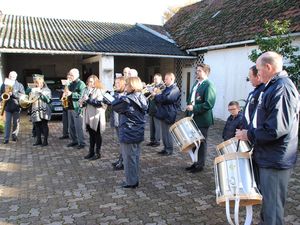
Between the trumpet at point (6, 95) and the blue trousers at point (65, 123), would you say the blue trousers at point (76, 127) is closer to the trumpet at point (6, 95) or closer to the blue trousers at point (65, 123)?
the blue trousers at point (65, 123)

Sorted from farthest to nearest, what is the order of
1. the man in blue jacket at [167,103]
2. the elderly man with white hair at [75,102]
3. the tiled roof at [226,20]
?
the tiled roof at [226,20] → the elderly man with white hair at [75,102] → the man in blue jacket at [167,103]

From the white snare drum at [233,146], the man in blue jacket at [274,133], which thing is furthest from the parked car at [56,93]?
the man in blue jacket at [274,133]

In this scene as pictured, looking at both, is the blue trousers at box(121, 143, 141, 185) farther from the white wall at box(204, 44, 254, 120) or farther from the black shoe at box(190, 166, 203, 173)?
the white wall at box(204, 44, 254, 120)

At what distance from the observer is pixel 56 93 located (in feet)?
41.7

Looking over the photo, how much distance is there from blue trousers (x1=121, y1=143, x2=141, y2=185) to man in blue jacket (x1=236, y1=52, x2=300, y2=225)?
211cm

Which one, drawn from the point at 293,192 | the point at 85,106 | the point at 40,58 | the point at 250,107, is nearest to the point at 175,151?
the point at 85,106

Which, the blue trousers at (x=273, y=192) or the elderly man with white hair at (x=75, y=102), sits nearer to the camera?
the blue trousers at (x=273, y=192)

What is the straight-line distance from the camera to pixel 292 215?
398 cm

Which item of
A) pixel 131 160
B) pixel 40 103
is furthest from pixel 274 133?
pixel 40 103

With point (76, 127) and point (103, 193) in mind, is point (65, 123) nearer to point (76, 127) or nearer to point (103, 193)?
point (76, 127)

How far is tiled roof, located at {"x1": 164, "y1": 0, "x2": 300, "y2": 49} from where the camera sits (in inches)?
404

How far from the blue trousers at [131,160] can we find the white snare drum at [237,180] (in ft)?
6.22

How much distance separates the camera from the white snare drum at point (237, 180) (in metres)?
2.93

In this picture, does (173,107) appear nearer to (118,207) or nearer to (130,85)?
(130,85)
